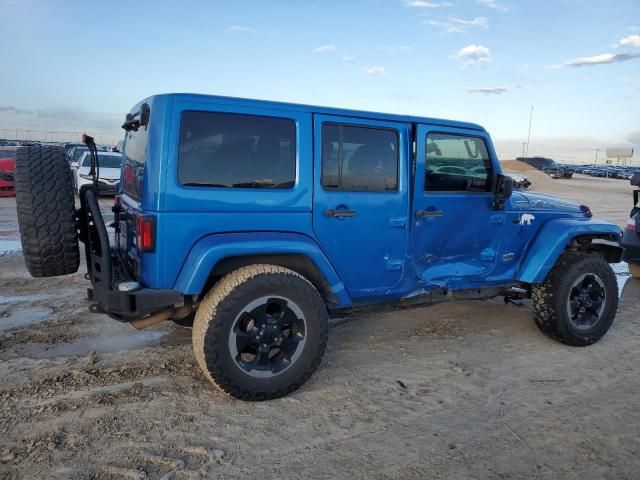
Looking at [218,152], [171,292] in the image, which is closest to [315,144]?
[218,152]

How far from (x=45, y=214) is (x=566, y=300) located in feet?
14.7

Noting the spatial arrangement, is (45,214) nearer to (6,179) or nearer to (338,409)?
(338,409)

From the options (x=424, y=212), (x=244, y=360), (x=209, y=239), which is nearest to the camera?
(x=209, y=239)

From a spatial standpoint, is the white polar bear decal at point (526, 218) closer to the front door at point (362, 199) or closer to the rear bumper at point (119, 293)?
the front door at point (362, 199)

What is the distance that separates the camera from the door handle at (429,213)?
13.5ft

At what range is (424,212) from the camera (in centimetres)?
413

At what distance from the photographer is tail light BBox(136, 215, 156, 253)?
3148 mm

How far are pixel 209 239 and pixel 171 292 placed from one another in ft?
1.38

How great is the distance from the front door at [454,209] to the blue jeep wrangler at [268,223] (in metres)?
0.01

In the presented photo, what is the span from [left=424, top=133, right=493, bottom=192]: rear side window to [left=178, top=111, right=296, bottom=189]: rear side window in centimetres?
131

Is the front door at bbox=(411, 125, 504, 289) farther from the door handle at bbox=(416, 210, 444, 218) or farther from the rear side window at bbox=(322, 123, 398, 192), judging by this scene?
the rear side window at bbox=(322, 123, 398, 192)

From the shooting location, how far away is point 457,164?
4391 mm

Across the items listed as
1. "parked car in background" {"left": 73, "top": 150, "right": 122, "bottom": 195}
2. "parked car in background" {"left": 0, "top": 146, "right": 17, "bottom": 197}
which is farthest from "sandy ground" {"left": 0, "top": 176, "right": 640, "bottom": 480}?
"parked car in background" {"left": 0, "top": 146, "right": 17, "bottom": 197}

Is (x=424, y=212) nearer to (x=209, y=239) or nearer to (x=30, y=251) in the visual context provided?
(x=209, y=239)
